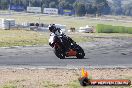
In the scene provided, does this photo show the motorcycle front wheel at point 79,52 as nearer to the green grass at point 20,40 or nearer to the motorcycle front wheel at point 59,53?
the motorcycle front wheel at point 59,53

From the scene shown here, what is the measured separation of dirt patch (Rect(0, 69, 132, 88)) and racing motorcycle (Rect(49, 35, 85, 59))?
3581 mm

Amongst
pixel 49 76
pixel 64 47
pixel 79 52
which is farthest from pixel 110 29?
pixel 49 76

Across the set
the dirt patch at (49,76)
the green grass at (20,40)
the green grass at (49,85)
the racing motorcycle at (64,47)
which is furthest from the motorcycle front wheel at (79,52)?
the green grass at (20,40)

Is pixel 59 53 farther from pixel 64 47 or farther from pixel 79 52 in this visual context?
pixel 79 52

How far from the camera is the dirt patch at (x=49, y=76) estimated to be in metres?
13.1

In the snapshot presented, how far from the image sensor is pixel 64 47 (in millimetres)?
20453

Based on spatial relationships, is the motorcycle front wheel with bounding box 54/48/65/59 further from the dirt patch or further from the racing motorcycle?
the dirt patch

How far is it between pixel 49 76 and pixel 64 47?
5.67m

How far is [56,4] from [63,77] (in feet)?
588

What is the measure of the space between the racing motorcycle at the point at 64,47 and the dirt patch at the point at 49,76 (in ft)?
11.8

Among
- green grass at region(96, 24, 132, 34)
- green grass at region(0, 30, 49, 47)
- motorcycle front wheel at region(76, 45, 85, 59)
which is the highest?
motorcycle front wheel at region(76, 45, 85, 59)

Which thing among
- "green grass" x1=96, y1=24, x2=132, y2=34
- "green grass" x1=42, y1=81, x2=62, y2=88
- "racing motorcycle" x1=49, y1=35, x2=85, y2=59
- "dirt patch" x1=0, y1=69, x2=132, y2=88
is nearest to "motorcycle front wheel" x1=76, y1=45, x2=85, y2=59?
"racing motorcycle" x1=49, y1=35, x2=85, y2=59

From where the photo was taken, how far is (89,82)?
12289 millimetres

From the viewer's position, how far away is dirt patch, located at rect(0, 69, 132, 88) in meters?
13.1
